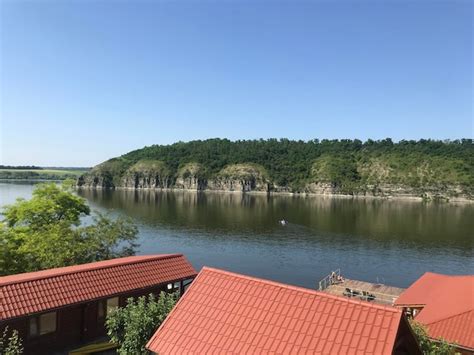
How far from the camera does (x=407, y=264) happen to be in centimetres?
6725

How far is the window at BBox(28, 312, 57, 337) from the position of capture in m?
21.0

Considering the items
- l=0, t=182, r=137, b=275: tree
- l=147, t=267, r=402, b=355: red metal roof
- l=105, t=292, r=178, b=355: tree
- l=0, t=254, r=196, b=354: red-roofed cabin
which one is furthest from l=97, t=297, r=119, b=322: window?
l=0, t=182, r=137, b=275: tree

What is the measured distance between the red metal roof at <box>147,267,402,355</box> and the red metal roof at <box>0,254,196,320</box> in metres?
9.54

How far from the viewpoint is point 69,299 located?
21.5 metres

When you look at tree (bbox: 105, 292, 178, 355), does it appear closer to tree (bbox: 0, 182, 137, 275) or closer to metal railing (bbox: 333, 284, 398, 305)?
tree (bbox: 0, 182, 137, 275)

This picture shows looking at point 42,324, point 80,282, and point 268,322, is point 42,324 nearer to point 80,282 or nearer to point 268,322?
point 80,282

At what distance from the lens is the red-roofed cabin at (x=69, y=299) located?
66.4ft

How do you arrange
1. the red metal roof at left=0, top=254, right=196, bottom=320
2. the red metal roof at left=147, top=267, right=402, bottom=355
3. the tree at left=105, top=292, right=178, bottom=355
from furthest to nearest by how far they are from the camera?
the red metal roof at left=0, top=254, right=196, bottom=320 → the tree at left=105, top=292, right=178, bottom=355 → the red metal roof at left=147, top=267, right=402, bottom=355

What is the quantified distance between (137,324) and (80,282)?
21.2ft

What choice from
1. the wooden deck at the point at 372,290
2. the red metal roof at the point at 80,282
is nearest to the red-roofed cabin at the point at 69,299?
the red metal roof at the point at 80,282

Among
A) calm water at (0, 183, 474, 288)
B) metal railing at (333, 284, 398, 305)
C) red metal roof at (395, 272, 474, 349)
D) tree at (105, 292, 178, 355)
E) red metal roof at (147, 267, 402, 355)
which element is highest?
red metal roof at (147, 267, 402, 355)

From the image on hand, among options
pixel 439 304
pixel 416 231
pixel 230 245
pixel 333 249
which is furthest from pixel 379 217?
pixel 439 304

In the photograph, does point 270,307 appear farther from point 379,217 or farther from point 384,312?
point 379,217

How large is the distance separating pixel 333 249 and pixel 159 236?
34321mm
